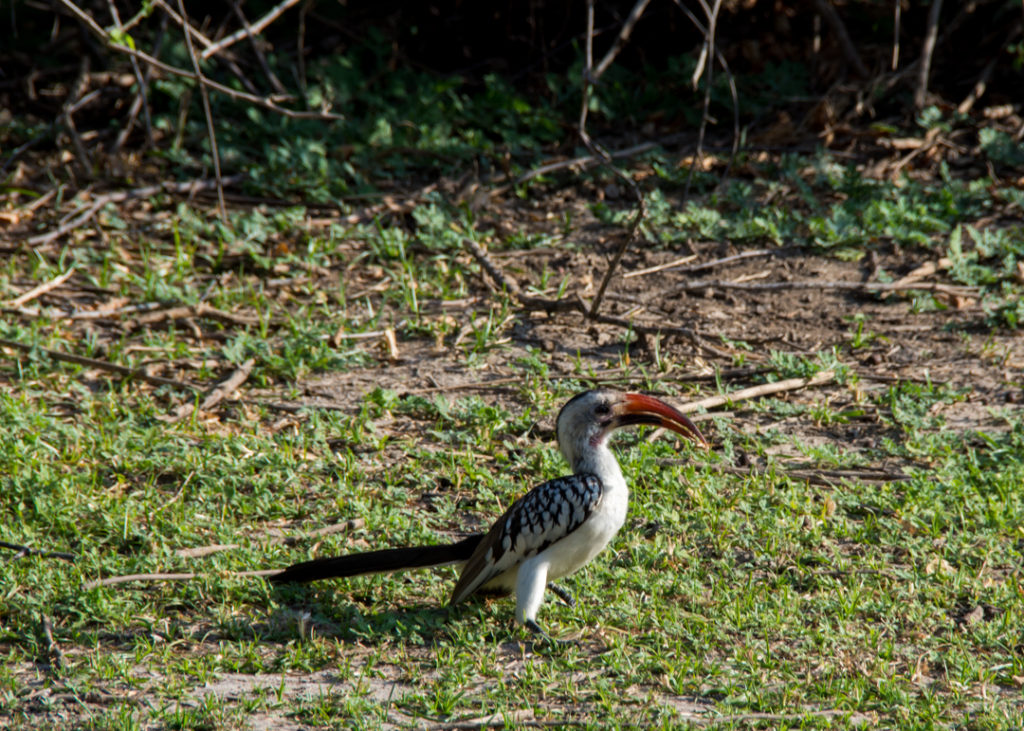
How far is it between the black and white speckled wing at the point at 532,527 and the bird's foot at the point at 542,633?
0.67 ft

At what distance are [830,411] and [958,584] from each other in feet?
5.03

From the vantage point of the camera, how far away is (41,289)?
6.82 metres

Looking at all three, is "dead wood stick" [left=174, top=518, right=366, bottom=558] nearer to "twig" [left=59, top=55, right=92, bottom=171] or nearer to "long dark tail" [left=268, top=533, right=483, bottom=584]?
"long dark tail" [left=268, top=533, right=483, bottom=584]

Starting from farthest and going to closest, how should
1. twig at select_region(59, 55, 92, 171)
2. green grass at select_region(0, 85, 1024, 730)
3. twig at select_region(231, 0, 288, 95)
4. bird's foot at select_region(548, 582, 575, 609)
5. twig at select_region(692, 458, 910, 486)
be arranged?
twig at select_region(59, 55, 92, 171), twig at select_region(231, 0, 288, 95), twig at select_region(692, 458, 910, 486), bird's foot at select_region(548, 582, 575, 609), green grass at select_region(0, 85, 1024, 730)

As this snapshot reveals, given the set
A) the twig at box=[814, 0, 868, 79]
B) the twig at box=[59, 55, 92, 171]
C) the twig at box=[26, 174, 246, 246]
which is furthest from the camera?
the twig at box=[814, 0, 868, 79]

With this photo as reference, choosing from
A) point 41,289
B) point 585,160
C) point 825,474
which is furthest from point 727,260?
point 41,289

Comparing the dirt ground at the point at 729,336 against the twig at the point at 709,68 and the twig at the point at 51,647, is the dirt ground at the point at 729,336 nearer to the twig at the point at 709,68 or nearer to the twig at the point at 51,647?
the twig at the point at 709,68

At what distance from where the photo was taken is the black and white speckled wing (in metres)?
4.06

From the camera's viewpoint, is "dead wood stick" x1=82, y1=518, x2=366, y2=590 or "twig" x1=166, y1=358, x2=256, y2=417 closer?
"dead wood stick" x1=82, y1=518, x2=366, y2=590

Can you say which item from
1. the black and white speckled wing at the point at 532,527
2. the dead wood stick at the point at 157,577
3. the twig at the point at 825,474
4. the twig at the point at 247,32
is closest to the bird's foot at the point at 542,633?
the black and white speckled wing at the point at 532,527

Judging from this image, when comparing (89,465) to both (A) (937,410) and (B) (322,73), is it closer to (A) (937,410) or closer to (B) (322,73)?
(A) (937,410)

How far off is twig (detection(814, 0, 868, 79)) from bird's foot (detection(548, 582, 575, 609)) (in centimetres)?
618

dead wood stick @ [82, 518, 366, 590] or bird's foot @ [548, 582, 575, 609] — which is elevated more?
dead wood stick @ [82, 518, 366, 590]

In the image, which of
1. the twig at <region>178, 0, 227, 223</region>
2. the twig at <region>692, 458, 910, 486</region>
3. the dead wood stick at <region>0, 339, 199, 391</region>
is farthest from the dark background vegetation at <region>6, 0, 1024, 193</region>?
the twig at <region>692, 458, 910, 486</region>
